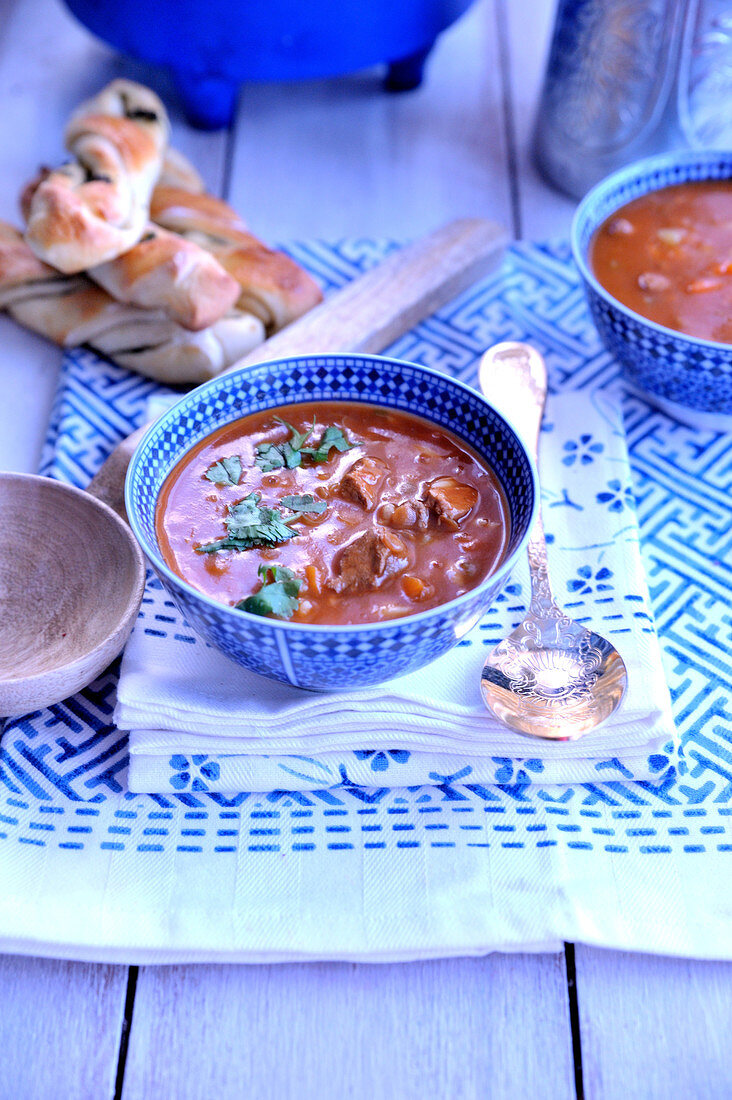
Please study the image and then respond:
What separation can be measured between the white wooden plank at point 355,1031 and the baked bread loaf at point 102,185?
4.81ft

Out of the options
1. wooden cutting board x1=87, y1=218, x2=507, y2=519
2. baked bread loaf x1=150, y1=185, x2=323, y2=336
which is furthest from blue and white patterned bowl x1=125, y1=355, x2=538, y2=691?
baked bread loaf x1=150, y1=185, x2=323, y2=336

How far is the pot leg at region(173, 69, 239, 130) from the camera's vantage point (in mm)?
2932

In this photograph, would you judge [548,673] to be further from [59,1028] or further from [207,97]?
[207,97]

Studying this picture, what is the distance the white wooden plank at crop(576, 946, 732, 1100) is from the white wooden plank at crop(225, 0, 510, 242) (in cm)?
198

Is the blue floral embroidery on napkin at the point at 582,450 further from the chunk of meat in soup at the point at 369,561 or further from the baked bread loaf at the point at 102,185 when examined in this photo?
the baked bread loaf at the point at 102,185

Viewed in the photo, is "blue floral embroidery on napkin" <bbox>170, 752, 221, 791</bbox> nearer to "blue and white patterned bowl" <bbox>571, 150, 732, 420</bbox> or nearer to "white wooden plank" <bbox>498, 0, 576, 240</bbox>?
"blue and white patterned bowl" <bbox>571, 150, 732, 420</bbox>

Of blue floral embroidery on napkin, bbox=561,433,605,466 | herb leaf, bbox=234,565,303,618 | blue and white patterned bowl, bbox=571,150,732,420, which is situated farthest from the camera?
blue floral embroidery on napkin, bbox=561,433,605,466

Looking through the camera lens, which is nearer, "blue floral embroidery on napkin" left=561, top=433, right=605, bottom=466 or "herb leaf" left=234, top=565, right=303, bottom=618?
"herb leaf" left=234, top=565, right=303, bottom=618

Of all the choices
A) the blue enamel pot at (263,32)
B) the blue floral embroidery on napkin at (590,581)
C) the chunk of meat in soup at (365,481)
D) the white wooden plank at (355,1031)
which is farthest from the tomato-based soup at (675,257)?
the white wooden plank at (355,1031)

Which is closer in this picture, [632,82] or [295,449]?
[295,449]

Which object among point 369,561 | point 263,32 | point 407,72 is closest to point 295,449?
point 369,561

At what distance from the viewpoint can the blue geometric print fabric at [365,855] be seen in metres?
1.46

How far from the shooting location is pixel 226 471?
5.62 feet

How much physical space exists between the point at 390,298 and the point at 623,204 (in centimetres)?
58
